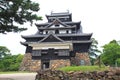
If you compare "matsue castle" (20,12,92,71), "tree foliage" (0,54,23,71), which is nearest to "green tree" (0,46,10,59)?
"tree foliage" (0,54,23,71)

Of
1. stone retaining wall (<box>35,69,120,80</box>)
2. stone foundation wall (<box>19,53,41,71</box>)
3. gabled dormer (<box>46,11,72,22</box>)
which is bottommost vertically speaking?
stone retaining wall (<box>35,69,120,80</box>)

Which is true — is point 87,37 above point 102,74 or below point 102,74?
above

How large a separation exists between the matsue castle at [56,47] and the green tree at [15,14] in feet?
72.2

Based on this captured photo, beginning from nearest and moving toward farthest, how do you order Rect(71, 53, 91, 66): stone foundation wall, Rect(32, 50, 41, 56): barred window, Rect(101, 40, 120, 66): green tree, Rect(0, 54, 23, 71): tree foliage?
Rect(32, 50, 41, 56): barred window, Rect(71, 53, 91, 66): stone foundation wall, Rect(101, 40, 120, 66): green tree, Rect(0, 54, 23, 71): tree foliage

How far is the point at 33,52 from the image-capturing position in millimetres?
46312

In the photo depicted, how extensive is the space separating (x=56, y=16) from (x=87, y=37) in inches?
460

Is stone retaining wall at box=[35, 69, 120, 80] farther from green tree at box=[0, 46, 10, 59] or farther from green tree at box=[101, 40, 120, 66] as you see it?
green tree at box=[0, 46, 10, 59]

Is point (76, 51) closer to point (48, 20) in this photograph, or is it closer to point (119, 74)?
point (48, 20)

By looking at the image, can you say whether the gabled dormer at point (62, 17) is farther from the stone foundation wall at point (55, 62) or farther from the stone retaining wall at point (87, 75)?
the stone retaining wall at point (87, 75)

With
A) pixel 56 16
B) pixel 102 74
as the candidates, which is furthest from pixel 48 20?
pixel 102 74

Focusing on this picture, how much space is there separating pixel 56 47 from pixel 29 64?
6.70m

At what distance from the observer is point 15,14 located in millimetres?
20719

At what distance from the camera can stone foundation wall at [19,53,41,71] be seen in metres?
46.1

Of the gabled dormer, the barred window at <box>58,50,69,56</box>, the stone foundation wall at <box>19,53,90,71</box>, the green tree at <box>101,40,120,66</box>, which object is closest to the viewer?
the barred window at <box>58,50,69,56</box>
